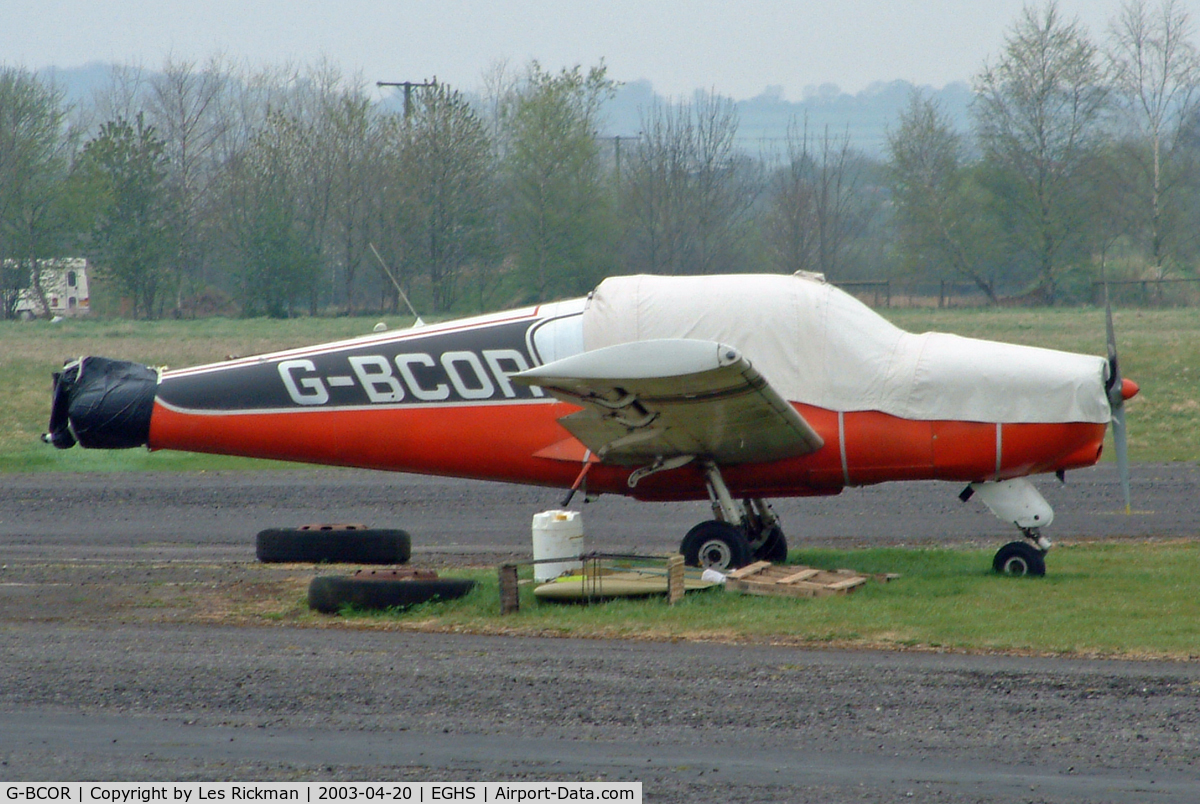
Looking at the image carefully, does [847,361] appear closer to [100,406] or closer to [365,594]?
[365,594]

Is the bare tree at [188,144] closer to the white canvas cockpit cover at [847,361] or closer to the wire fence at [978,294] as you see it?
the wire fence at [978,294]

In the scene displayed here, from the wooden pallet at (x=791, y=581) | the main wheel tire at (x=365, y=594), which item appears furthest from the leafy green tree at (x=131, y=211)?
the wooden pallet at (x=791, y=581)

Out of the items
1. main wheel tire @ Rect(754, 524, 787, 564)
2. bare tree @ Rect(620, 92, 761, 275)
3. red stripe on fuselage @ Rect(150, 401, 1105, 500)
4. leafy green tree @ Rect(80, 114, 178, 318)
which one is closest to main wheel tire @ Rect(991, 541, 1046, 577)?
red stripe on fuselage @ Rect(150, 401, 1105, 500)

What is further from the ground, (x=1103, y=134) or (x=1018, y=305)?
(x=1103, y=134)

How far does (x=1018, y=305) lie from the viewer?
165 ft

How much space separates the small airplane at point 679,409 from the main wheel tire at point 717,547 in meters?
0.02

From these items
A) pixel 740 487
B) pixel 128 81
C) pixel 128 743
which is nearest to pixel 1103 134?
pixel 740 487

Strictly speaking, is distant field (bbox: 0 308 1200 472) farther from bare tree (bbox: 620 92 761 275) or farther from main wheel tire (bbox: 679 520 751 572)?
main wheel tire (bbox: 679 520 751 572)

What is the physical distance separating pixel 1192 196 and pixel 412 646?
5914 cm

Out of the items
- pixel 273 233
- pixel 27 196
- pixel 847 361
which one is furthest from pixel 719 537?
pixel 27 196

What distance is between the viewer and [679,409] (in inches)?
383

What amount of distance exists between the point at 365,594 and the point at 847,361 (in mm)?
4520

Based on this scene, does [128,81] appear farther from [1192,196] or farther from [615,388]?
[615,388]

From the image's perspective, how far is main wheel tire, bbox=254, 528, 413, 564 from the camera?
39.6ft
